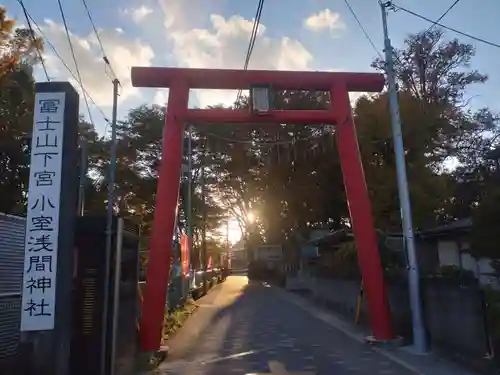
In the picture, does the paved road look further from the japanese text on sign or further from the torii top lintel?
the torii top lintel

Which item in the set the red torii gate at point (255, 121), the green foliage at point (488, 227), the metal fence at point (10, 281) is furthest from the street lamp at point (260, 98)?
the metal fence at point (10, 281)

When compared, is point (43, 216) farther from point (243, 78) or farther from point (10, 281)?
point (243, 78)

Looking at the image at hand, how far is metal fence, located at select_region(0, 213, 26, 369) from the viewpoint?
804 centimetres

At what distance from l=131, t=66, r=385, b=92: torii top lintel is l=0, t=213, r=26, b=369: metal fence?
4.60 m

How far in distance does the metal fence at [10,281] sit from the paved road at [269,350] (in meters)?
2.62

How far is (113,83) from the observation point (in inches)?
573

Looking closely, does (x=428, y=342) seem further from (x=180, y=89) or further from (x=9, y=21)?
(x=9, y=21)

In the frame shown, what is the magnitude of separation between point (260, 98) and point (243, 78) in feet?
2.06

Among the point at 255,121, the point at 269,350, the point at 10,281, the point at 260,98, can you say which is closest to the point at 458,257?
the point at 269,350

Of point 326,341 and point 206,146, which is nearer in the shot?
point 326,341

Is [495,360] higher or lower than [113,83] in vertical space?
lower

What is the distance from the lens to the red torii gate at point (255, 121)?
11.3m

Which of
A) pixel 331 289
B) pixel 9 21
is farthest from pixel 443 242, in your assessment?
pixel 9 21

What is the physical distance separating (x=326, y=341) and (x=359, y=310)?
3.98m
